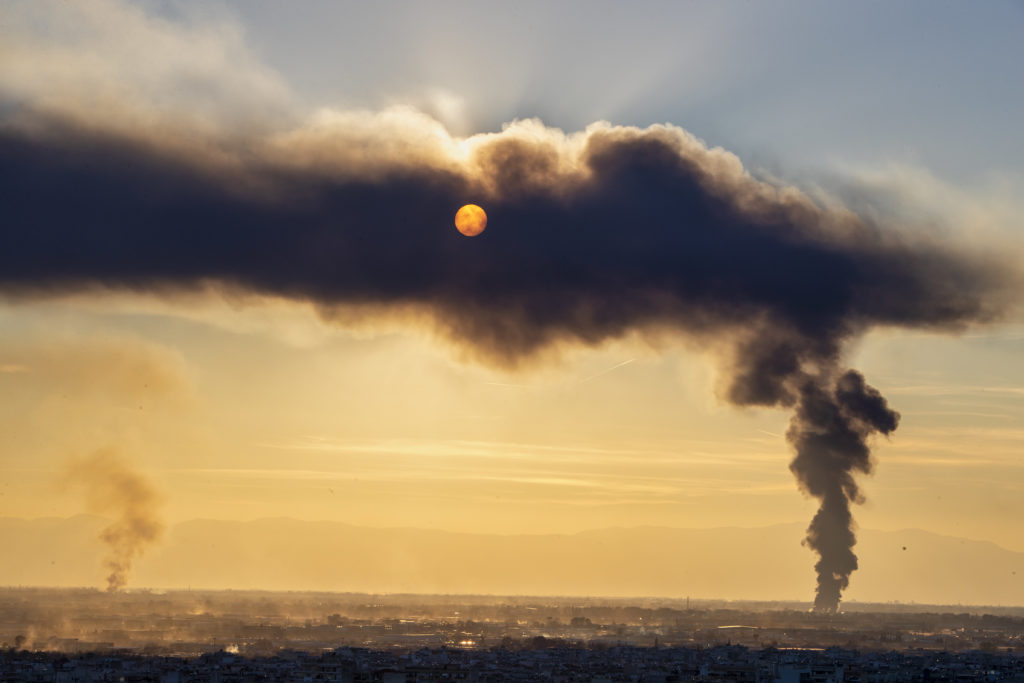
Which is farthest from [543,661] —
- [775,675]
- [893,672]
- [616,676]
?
[893,672]

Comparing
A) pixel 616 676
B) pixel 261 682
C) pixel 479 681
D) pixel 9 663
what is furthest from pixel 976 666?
pixel 9 663

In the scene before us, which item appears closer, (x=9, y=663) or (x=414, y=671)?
(x=414, y=671)

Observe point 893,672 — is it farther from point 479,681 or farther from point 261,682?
point 261,682

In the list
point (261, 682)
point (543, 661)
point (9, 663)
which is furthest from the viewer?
point (543, 661)

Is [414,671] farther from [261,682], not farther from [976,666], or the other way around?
[976,666]

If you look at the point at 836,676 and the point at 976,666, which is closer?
the point at 836,676

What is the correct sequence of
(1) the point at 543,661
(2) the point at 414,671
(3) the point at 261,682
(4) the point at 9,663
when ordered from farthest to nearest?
1. (1) the point at 543,661
2. (4) the point at 9,663
3. (2) the point at 414,671
4. (3) the point at 261,682

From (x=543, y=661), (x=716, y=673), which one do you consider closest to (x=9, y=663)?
(x=543, y=661)

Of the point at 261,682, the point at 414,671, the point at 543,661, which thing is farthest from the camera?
the point at 543,661

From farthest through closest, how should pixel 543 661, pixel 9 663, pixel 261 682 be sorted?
pixel 543 661 < pixel 9 663 < pixel 261 682
